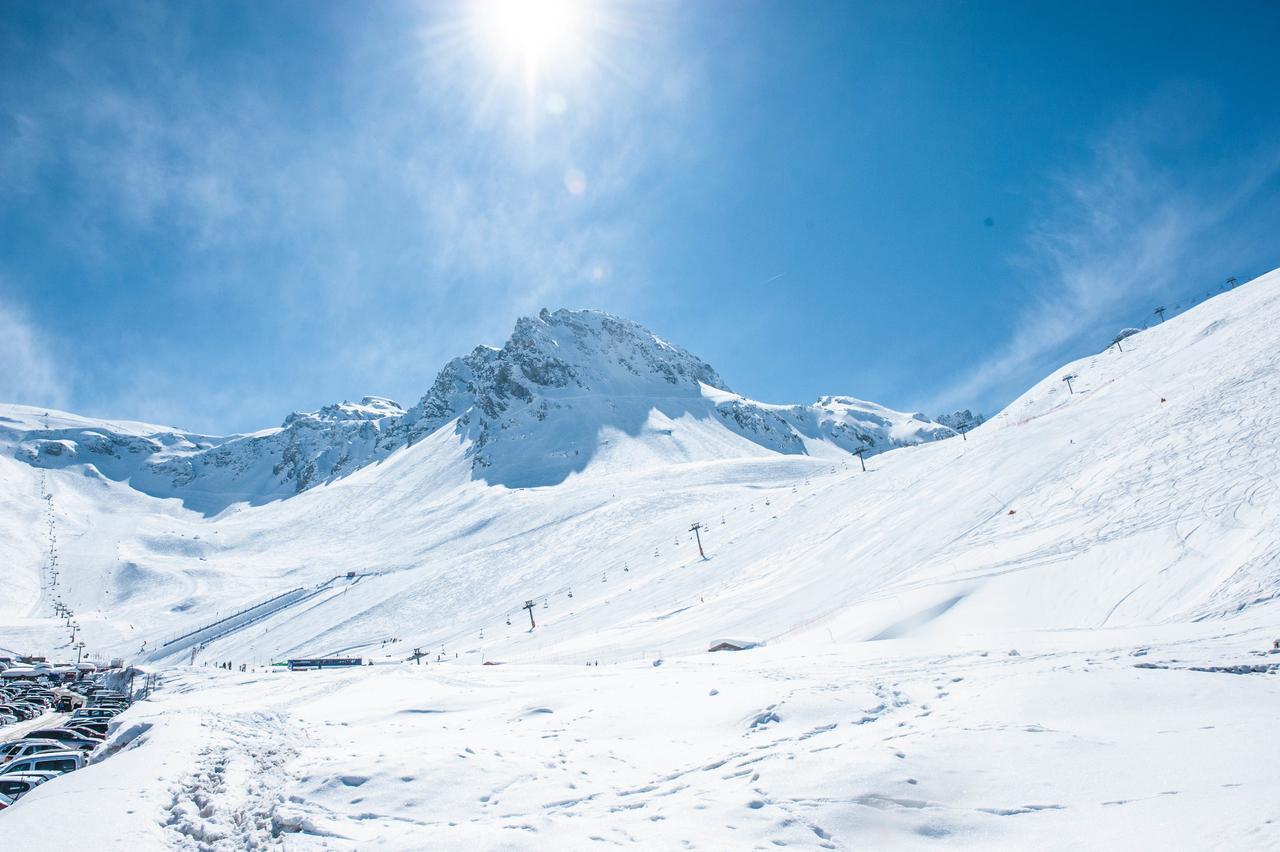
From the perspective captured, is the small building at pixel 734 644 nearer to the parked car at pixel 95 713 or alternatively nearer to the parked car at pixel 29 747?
the parked car at pixel 29 747

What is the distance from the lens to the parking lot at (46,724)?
14258 mm

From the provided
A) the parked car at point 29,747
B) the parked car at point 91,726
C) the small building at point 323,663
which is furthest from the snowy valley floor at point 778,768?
the small building at point 323,663

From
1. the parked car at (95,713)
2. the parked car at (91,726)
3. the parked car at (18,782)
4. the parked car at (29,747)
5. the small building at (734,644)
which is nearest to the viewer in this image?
the parked car at (18,782)

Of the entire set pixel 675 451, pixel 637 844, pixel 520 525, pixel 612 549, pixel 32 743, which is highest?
pixel 675 451

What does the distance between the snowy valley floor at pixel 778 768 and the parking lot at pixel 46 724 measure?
2.00 meters

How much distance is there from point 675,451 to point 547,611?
103 metres

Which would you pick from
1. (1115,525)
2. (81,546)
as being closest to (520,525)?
(1115,525)

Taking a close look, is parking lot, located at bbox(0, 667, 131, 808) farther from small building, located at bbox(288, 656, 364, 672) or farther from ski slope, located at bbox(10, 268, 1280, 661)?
ski slope, located at bbox(10, 268, 1280, 661)

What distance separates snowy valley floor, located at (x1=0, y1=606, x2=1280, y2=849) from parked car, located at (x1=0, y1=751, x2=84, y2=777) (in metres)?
5.15

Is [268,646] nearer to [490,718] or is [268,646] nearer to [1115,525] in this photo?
[490,718]

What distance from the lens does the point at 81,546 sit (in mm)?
126438

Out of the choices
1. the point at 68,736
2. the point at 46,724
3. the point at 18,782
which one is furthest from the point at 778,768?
the point at 46,724

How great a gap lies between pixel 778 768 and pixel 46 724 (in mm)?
37607

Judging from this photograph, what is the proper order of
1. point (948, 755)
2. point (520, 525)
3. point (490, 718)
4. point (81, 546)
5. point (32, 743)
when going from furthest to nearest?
point (81, 546), point (520, 525), point (32, 743), point (490, 718), point (948, 755)
